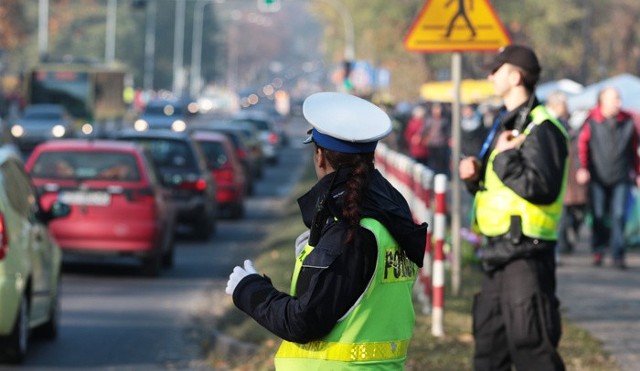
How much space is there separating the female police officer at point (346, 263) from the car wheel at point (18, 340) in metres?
6.04

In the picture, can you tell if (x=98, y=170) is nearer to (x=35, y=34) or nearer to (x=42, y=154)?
(x=42, y=154)

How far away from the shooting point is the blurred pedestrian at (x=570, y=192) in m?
16.5

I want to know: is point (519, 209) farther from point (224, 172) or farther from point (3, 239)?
point (224, 172)

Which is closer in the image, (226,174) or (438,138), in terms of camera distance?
(226,174)

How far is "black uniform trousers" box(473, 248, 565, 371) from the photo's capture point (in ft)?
23.1

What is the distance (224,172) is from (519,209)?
19.5 meters

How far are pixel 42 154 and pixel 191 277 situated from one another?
2147 mm

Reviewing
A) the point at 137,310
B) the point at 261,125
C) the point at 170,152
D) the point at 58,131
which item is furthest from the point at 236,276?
the point at 261,125

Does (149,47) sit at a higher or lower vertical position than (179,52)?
higher

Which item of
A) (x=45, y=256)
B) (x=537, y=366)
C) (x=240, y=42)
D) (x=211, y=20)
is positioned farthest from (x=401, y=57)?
(x=240, y=42)

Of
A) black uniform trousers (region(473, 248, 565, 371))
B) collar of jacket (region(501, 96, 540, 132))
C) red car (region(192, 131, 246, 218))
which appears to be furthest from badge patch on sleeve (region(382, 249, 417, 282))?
red car (region(192, 131, 246, 218))

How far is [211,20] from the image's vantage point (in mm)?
140125

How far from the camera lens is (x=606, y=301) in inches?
514

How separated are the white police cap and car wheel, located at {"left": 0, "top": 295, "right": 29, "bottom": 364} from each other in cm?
614
